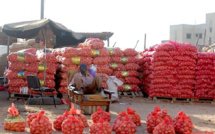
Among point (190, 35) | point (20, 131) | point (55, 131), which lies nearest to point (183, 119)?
point (55, 131)

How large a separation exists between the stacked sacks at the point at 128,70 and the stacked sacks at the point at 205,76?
8.32ft

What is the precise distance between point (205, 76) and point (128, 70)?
10.3ft

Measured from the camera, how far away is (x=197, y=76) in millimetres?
11500

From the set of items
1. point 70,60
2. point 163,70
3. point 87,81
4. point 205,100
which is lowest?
point 205,100

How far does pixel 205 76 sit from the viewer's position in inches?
450

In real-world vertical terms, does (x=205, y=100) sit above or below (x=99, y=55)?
below

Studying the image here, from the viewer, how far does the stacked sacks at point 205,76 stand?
11430mm

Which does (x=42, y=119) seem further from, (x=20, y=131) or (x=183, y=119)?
(x=183, y=119)

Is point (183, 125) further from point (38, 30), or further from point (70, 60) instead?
point (38, 30)

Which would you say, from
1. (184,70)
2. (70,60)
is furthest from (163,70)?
(70,60)

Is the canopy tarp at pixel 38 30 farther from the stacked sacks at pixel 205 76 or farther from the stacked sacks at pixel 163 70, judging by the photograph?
the stacked sacks at pixel 205 76

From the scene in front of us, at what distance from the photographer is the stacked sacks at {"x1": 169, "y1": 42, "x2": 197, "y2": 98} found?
11.3 m

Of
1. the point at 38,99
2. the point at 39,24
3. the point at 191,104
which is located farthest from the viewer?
the point at 39,24

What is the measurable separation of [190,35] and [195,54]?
30994 mm
